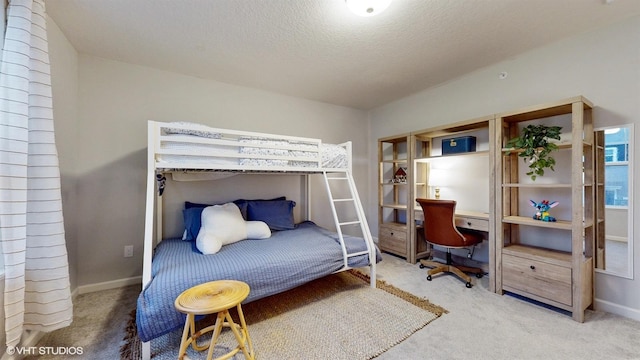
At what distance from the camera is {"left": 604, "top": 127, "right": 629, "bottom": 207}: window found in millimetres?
2029

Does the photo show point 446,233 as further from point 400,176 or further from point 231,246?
point 231,246

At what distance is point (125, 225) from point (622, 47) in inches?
190

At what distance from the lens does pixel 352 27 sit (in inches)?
80.7

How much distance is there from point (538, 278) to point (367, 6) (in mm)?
2596

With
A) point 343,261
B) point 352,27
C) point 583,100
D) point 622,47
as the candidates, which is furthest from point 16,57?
point 622,47

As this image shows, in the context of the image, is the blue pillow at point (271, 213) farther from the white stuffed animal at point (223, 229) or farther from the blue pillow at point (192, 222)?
the blue pillow at point (192, 222)

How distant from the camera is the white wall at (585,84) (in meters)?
1.99

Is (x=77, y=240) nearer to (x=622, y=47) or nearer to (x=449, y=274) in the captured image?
(x=449, y=274)

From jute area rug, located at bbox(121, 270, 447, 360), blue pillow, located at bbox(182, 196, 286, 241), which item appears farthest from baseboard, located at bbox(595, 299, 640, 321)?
blue pillow, located at bbox(182, 196, 286, 241)

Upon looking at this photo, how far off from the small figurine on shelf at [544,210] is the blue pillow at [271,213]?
2.53 m

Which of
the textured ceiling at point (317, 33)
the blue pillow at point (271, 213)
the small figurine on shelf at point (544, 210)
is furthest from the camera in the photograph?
the blue pillow at point (271, 213)

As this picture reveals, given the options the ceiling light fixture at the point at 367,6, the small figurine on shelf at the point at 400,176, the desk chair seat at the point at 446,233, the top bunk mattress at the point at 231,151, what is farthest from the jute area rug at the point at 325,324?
the ceiling light fixture at the point at 367,6

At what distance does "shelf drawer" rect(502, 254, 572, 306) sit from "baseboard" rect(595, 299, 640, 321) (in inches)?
17.2

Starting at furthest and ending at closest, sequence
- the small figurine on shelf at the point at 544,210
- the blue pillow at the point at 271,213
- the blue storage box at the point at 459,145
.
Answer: the blue pillow at the point at 271,213 < the blue storage box at the point at 459,145 < the small figurine on shelf at the point at 544,210
